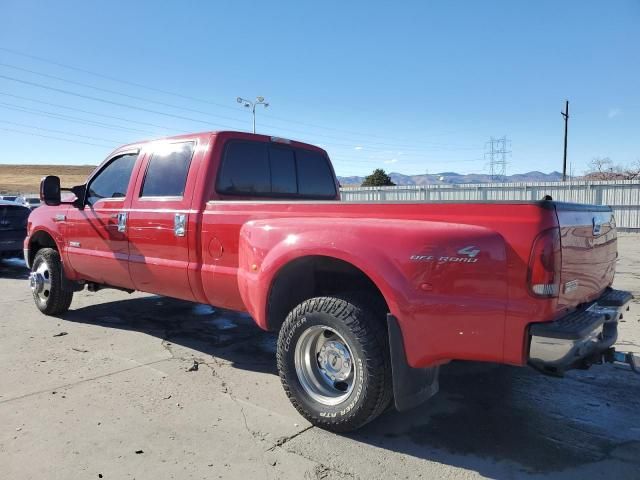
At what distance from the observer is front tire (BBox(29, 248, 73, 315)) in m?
6.18

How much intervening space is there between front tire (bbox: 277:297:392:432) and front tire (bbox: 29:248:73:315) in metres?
3.93

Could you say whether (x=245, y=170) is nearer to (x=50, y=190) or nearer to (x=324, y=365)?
(x=324, y=365)

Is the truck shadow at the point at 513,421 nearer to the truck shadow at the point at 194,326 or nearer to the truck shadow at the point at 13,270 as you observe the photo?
the truck shadow at the point at 194,326

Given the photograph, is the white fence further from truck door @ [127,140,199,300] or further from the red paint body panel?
the red paint body panel

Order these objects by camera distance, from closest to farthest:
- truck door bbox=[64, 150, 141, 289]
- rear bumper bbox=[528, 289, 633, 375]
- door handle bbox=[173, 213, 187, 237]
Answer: rear bumper bbox=[528, 289, 633, 375] → door handle bbox=[173, 213, 187, 237] → truck door bbox=[64, 150, 141, 289]

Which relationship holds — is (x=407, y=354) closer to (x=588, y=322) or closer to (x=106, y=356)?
(x=588, y=322)

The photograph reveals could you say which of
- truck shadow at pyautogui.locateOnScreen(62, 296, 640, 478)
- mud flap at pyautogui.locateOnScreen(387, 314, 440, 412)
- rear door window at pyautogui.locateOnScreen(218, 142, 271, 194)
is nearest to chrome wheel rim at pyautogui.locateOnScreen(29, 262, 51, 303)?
truck shadow at pyautogui.locateOnScreen(62, 296, 640, 478)

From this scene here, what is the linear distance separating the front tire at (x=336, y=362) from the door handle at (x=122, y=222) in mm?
2422

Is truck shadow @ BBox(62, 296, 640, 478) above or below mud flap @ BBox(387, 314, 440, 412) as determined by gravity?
below

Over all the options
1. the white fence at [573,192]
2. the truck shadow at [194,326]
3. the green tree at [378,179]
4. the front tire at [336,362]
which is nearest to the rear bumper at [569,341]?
the front tire at [336,362]

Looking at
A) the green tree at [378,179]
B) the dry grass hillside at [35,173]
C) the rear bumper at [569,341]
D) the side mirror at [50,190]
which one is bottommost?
the rear bumper at [569,341]

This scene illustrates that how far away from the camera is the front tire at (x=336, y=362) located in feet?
10.1

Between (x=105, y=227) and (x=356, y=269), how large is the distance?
3.17 m

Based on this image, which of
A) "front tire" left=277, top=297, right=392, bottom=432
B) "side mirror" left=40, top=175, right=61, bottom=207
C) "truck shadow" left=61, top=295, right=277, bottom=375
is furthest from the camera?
"side mirror" left=40, top=175, right=61, bottom=207
